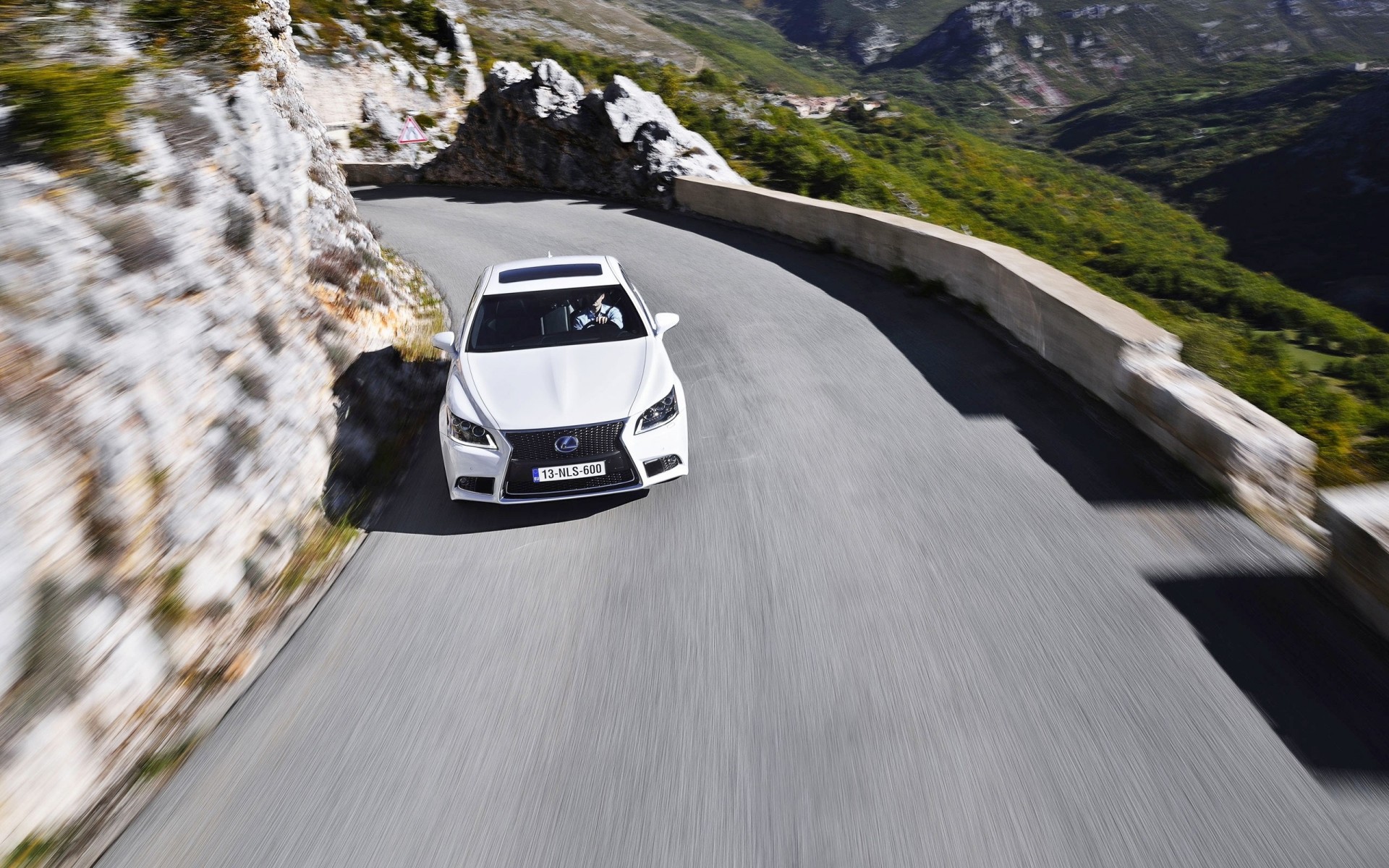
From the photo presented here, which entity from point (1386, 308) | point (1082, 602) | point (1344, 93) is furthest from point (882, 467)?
point (1344, 93)

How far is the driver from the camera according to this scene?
22.0ft

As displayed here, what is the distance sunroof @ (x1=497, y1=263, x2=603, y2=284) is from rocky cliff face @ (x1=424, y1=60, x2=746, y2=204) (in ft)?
45.3

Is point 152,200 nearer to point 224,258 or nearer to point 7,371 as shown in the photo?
point 224,258

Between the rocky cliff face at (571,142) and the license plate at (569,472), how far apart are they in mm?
16232

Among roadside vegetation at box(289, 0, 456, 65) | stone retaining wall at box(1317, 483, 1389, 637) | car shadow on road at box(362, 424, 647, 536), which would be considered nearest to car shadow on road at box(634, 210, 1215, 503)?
stone retaining wall at box(1317, 483, 1389, 637)

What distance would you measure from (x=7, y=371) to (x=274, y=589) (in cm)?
187

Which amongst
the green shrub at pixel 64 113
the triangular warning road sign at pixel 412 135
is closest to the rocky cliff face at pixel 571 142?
the triangular warning road sign at pixel 412 135

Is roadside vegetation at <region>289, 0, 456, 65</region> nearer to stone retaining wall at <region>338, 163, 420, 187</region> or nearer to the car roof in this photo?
stone retaining wall at <region>338, 163, 420, 187</region>

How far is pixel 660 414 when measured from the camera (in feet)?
19.1

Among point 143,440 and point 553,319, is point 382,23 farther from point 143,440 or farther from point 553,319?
point 143,440

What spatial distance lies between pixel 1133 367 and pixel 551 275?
496 centimetres

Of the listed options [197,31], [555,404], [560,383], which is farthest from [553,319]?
[197,31]

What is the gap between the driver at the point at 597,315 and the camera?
6.71 meters

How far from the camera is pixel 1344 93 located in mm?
133000
